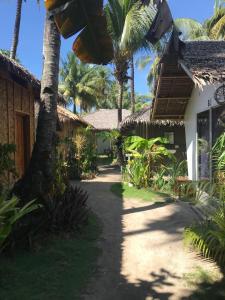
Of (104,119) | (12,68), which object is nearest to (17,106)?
(12,68)

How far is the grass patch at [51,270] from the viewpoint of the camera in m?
4.46

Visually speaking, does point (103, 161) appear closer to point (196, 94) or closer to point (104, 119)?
point (104, 119)

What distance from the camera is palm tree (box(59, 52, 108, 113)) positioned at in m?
40.5

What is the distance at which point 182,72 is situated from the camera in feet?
34.5

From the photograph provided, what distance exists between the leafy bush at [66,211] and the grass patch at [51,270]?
0.29 metres

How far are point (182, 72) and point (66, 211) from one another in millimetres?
5669

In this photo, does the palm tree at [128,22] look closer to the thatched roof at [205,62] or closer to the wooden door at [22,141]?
the thatched roof at [205,62]

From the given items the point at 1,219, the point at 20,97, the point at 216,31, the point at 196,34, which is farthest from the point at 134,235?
the point at 196,34

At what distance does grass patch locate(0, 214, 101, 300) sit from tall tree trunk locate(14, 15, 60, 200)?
99 centimetres

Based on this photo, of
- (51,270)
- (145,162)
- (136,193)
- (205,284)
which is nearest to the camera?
(205,284)

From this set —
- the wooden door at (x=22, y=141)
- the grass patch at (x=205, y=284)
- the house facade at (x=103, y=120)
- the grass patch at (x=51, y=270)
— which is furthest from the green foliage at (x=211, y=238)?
the house facade at (x=103, y=120)

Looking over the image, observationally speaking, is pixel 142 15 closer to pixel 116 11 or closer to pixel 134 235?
pixel 116 11

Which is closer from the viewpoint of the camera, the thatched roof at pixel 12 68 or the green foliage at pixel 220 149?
the green foliage at pixel 220 149

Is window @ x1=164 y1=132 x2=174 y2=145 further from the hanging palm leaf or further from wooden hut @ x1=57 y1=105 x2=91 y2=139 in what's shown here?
the hanging palm leaf
